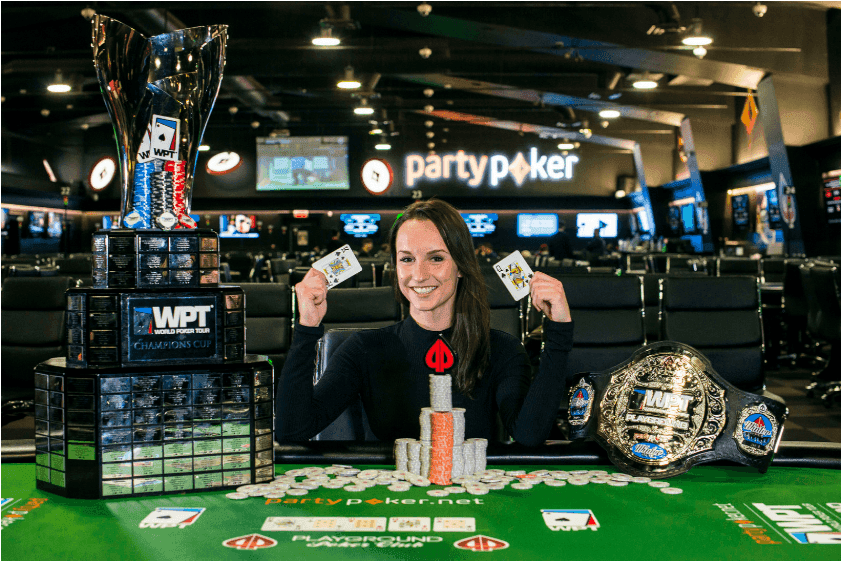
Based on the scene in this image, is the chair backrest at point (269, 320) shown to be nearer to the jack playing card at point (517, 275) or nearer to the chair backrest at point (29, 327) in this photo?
the chair backrest at point (29, 327)

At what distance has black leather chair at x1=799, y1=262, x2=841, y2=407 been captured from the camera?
5.20 metres

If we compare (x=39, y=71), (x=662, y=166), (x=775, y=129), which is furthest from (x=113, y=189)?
(x=775, y=129)

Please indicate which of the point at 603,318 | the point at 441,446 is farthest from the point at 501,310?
the point at 441,446

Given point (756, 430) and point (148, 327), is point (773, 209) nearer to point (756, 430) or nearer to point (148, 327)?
point (756, 430)

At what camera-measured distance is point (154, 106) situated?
1570 mm

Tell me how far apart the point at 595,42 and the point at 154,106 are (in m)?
9.09

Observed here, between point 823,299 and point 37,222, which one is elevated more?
point 37,222

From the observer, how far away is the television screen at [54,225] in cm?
1859

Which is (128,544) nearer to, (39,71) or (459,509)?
(459,509)

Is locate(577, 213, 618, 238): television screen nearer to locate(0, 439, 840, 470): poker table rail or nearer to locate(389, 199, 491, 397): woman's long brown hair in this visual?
locate(389, 199, 491, 397): woman's long brown hair

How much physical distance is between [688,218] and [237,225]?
11.6 metres

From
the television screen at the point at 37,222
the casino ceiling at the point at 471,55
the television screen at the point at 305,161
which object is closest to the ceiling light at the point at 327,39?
the casino ceiling at the point at 471,55

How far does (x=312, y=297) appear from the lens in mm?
1511

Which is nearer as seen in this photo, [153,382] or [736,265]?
[153,382]
